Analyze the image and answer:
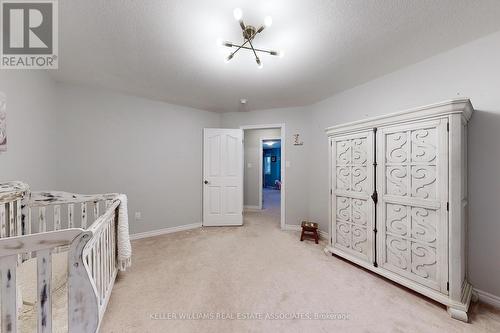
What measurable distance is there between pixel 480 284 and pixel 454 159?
118 centimetres

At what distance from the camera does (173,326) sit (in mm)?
1468

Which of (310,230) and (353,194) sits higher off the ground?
(353,194)

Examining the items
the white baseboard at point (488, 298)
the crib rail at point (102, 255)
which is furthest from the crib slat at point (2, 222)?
the white baseboard at point (488, 298)

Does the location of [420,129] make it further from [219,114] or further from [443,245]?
[219,114]

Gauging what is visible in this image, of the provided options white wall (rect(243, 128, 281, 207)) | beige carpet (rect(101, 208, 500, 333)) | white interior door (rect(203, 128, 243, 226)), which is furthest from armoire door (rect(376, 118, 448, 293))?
white wall (rect(243, 128, 281, 207))

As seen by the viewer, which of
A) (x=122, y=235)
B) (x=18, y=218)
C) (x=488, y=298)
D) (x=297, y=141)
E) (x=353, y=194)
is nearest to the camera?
(x=18, y=218)

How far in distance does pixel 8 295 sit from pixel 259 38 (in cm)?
212

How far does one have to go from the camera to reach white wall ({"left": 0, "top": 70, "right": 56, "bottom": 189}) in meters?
1.78

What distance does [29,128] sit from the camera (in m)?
2.06

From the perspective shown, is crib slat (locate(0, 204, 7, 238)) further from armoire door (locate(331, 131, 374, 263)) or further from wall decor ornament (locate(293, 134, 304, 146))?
wall decor ornament (locate(293, 134, 304, 146))

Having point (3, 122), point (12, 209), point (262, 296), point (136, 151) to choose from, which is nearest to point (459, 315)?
point (262, 296)

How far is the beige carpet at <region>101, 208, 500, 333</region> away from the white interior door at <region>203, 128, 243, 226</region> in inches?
43.7

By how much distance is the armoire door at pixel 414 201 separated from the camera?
1655mm

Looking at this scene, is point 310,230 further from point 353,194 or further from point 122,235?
point 122,235
